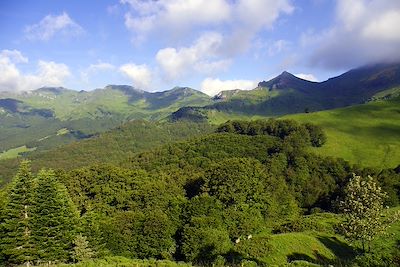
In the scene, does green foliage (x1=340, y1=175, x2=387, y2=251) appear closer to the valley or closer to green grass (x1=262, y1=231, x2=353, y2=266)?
the valley

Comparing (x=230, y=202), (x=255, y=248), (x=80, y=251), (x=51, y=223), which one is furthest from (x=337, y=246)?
(x=51, y=223)

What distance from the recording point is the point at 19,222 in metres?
62.3

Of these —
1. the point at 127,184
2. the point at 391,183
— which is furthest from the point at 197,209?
the point at 391,183

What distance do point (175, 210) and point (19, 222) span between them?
118 feet

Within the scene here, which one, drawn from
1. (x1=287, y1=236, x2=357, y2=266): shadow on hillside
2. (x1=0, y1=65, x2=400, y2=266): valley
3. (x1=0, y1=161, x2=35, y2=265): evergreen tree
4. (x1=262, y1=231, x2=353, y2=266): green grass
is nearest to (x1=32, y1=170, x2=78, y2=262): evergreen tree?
(x1=0, y1=65, x2=400, y2=266): valley

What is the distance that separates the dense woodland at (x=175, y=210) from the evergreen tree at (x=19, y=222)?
15cm

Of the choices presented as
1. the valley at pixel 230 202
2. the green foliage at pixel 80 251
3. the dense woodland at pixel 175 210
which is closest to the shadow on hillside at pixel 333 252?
the valley at pixel 230 202

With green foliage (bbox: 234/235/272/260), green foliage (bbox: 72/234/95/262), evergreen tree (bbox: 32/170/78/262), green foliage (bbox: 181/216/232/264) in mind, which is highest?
evergreen tree (bbox: 32/170/78/262)

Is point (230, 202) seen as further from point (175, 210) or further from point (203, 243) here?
point (203, 243)

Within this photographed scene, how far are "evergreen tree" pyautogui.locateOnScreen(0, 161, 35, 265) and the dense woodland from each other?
0.49 ft

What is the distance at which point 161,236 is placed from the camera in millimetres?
79750

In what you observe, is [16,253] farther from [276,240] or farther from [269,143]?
[269,143]

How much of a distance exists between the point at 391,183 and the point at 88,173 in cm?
9370

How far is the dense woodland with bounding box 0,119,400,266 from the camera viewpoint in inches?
2485
